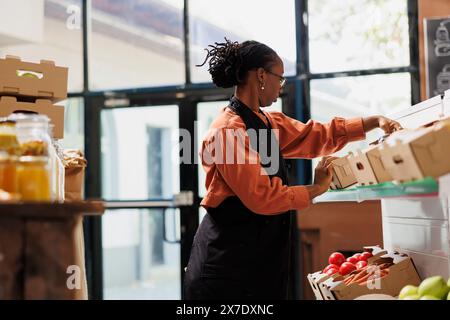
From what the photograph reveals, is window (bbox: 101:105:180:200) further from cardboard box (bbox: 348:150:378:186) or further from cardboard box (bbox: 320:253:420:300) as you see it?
cardboard box (bbox: 348:150:378:186)

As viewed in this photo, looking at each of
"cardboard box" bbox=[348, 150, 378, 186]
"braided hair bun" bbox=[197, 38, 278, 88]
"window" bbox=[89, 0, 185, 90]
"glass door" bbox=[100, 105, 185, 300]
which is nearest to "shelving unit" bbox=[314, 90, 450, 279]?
"cardboard box" bbox=[348, 150, 378, 186]

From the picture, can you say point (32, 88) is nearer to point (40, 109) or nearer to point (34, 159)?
point (40, 109)

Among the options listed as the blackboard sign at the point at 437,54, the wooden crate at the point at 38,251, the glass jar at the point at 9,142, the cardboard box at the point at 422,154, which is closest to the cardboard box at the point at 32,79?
the glass jar at the point at 9,142

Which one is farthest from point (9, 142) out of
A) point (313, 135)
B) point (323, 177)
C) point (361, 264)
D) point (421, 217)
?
point (313, 135)

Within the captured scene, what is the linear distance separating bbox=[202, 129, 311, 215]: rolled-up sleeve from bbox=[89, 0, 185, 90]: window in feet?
8.31

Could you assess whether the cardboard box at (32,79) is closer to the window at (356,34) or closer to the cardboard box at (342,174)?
the cardboard box at (342,174)

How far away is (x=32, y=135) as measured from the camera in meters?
1.54

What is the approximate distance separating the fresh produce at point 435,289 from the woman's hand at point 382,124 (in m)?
0.82

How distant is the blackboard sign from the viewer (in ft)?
12.9

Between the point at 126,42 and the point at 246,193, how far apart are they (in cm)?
286

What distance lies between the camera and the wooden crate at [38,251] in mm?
1269
